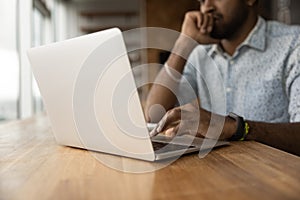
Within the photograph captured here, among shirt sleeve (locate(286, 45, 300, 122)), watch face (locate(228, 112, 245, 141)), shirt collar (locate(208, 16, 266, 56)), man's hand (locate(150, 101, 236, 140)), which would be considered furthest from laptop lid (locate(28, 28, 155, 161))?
shirt collar (locate(208, 16, 266, 56))

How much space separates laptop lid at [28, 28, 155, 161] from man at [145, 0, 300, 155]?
0.61m

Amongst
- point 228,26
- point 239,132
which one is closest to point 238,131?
point 239,132

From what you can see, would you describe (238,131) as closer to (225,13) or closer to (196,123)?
(196,123)

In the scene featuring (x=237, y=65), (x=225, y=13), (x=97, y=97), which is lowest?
(x=97, y=97)

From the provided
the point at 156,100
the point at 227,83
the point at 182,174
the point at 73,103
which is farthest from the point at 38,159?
the point at 227,83

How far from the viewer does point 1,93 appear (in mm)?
2275

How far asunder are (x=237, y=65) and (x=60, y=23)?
3.94 m

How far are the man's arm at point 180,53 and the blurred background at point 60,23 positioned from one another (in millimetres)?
351

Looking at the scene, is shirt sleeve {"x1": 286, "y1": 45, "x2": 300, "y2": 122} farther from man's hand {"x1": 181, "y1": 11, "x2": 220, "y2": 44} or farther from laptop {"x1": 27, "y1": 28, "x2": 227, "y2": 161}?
laptop {"x1": 27, "y1": 28, "x2": 227, "y2": 161}

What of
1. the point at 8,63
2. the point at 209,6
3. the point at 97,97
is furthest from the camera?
the point at 8,63

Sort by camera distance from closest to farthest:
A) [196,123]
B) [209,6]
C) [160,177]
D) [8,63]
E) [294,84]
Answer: [160,177], [196,123], [294,84], [209,6], [8,63]

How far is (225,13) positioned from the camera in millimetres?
1629

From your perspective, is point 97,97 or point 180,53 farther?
point 180,53

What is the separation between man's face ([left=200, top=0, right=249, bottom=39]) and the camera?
1.62m
